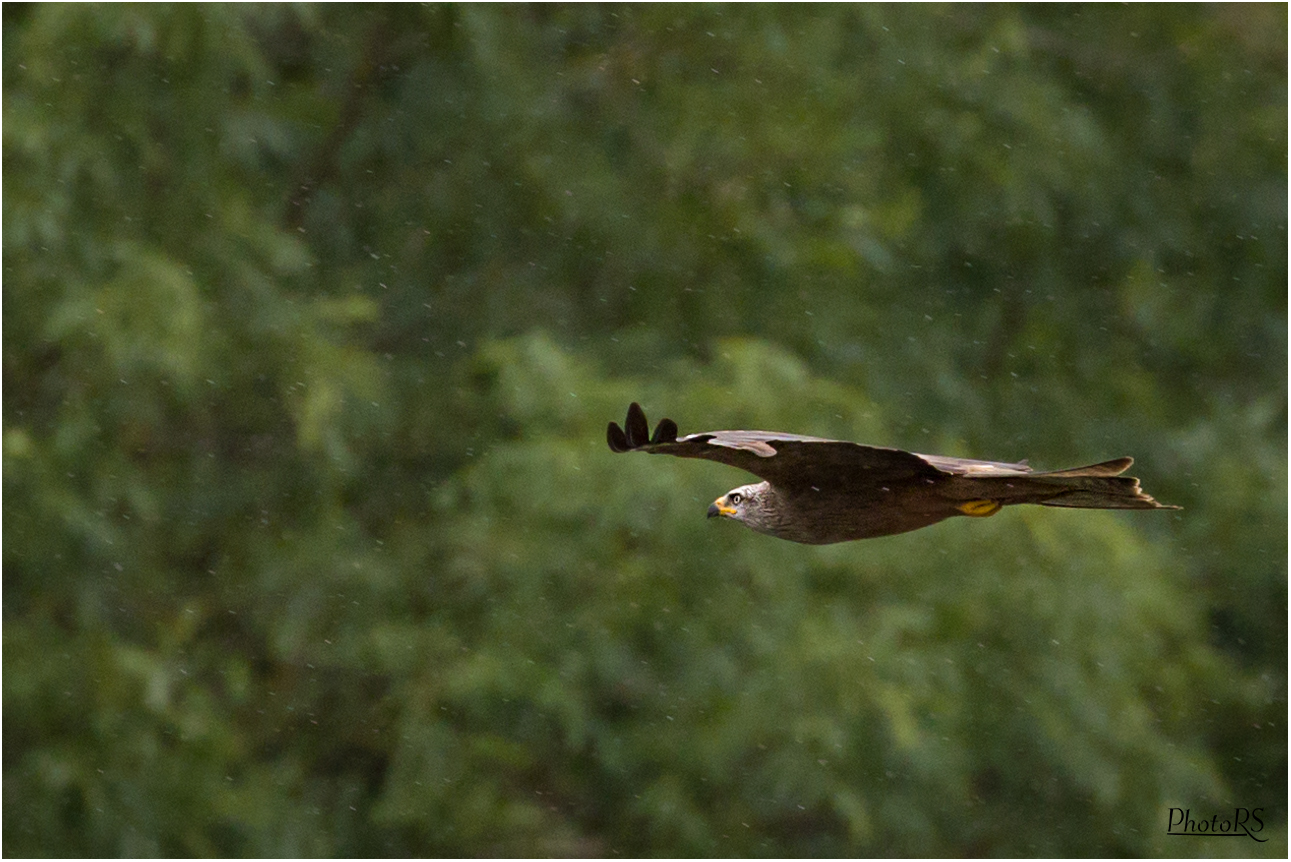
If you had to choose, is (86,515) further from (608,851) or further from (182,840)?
(608,851)

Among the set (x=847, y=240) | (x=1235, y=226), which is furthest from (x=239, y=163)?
(x=1235, y=226)

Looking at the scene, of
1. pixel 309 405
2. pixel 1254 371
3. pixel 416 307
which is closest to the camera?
pixel 309 405

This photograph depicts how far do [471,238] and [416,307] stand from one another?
0.68 meters

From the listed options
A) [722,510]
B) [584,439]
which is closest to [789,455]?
[722,510]

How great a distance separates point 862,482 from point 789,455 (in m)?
0.24

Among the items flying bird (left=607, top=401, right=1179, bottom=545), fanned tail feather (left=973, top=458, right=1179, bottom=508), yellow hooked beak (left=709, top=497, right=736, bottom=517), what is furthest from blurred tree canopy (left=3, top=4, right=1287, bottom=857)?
fanned tail feather (left=973, top=458, right=1179, bottom=508)

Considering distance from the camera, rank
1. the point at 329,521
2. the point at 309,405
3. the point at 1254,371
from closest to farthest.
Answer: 1. the point at 309,405
2. the point at 329,521
3. the point at 1254,371

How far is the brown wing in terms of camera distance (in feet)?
11.2

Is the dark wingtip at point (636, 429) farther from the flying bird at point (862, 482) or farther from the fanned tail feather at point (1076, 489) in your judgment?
the fanned tail feather at point (1076, 489)

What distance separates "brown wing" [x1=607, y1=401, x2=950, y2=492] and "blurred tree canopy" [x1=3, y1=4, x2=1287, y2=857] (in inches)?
262

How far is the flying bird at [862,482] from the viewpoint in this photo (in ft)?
11.4

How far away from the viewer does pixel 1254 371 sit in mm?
14375

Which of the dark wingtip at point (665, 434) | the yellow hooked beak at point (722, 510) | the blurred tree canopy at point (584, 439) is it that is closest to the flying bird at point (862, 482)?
the dark wingtip at point (665, 434)

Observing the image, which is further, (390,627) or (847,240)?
(847,240)
